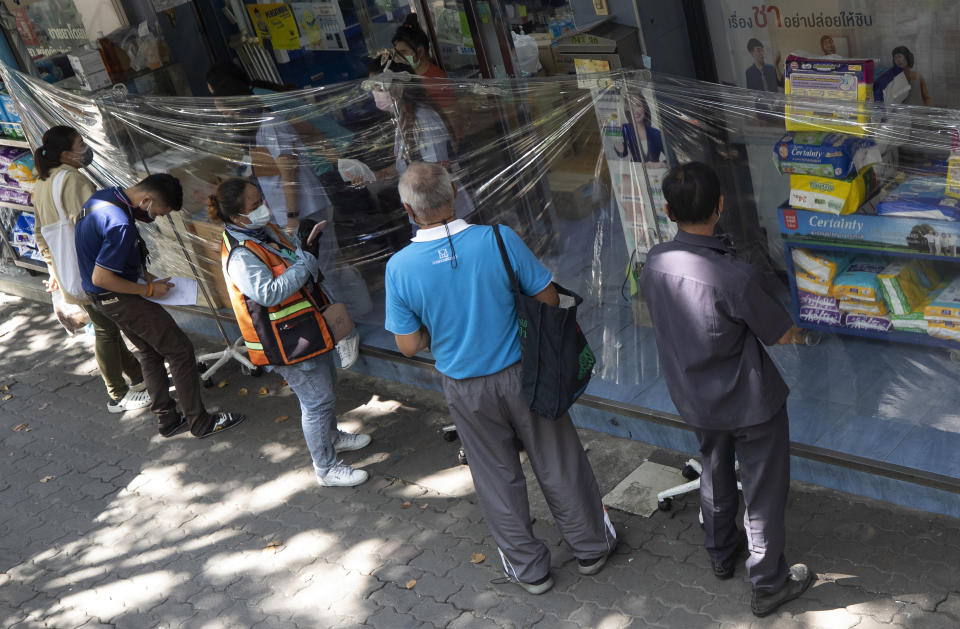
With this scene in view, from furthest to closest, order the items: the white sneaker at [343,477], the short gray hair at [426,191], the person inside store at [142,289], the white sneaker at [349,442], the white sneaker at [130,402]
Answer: the white sneaker at [130,402], the white sneaker at [349,442], the person inside store at [142,289], the white sneaker at [343,477], the short gray hair at [426,191]

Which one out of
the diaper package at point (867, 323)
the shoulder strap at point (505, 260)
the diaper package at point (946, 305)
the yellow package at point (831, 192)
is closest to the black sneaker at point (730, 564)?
the diaper package at point (867, 323)

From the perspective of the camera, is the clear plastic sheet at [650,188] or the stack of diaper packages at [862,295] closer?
the clear plastic sheet at [650,188]

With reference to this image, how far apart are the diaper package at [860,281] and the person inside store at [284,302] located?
7.98ft

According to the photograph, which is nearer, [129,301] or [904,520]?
[904,520]

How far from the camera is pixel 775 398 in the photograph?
3.37 meters

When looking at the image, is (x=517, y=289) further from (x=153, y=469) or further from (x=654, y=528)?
(x=153, y=469)

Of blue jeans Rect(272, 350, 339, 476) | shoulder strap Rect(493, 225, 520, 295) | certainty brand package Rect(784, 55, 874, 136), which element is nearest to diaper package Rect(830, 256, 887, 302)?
certainty brand package Rect(784, 55, 874, 136)

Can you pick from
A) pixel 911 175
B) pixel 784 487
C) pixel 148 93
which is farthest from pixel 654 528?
pixel 148 93

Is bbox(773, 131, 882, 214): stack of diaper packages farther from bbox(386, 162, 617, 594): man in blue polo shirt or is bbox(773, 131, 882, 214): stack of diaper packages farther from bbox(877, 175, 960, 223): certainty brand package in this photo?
bbox(386, 162, 617, 594): man in blue polo shirt

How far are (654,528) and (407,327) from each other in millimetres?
1488

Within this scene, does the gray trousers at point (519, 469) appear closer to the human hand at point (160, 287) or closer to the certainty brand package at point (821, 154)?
the certainty brand package at point (821, 154)

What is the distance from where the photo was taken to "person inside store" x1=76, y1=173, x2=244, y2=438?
213 inches

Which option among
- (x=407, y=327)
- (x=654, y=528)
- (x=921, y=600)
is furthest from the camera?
(x=654, y=528)

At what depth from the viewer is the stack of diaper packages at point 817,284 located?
4.44 meters
